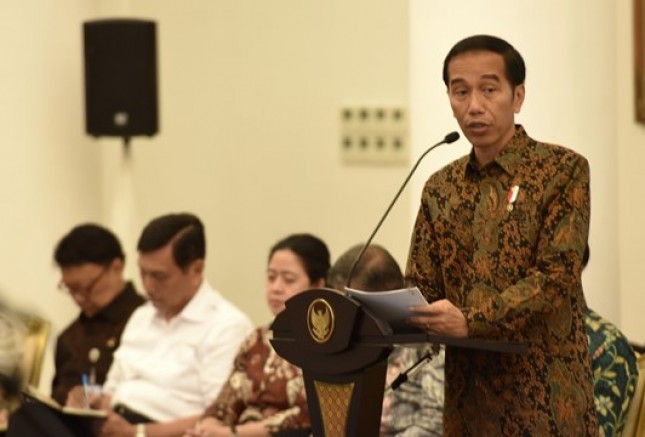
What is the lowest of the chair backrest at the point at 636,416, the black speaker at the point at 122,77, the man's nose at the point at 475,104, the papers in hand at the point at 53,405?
the papers in hand at the point at 53,405

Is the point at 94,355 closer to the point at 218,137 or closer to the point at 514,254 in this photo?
the point at 218,137

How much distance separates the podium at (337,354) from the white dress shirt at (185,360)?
7.50ft

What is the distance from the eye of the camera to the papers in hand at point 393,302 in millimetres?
3063

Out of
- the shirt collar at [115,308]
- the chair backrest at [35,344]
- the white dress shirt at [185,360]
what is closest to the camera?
the white dress shirt at [185,360]

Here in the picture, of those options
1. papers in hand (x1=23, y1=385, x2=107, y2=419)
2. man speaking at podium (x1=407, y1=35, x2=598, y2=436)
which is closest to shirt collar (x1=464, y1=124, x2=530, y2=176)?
man speaking at podium (x1=407, y1=35, x2=598, y2=436)

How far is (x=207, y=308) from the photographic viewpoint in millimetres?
5762

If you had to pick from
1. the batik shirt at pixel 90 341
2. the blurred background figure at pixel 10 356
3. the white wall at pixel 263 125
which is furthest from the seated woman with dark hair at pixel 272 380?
the white wall at pixel 263 125

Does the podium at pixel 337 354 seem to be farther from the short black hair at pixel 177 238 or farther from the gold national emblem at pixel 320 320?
the short black hair at pixel 177 238

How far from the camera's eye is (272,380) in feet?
16.6

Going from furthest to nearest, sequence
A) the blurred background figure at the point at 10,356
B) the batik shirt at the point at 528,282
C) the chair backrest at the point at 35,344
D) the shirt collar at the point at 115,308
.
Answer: the shirt collar at the point at 115,308 → the chair backrest at the point at 35,344 → the blurred background figure at the point at 10,356 → the batik shirt at the point at 528,282

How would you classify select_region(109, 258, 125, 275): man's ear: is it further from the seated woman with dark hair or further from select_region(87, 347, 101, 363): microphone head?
the seated woman with dark hair

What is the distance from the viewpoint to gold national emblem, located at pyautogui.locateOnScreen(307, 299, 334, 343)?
10.6 ft

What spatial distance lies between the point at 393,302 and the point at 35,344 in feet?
11.1

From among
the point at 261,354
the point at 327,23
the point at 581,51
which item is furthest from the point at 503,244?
the point at 327,23
